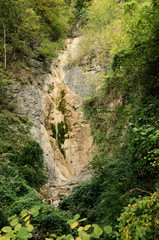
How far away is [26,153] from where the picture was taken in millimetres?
7617

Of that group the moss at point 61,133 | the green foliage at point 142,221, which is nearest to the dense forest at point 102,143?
the green foliage at point 142,221

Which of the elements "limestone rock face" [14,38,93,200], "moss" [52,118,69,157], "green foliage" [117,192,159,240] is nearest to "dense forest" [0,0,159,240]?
"green foliage" [117,192,159,240]

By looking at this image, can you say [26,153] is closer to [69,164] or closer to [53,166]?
[53,166]

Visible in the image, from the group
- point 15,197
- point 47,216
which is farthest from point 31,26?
point 47,216

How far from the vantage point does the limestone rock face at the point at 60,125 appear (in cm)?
941

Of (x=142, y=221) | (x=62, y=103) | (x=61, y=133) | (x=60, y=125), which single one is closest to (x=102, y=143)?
(x=61, y=133)

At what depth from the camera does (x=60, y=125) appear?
13219mm

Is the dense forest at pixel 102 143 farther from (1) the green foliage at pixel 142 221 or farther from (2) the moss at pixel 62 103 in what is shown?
(2) the moss at pixel 62 103

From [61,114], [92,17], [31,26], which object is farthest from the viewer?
[92,17]

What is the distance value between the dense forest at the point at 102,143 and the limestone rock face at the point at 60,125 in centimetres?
83

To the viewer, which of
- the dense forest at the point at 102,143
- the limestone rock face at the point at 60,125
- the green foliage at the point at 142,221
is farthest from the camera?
the limestone rock face at the point at 60,125

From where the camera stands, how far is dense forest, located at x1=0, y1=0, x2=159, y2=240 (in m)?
2.14

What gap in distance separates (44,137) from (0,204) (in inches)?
243

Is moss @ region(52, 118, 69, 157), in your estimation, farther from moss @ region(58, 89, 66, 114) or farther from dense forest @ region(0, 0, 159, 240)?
dense forest @ region(0, 0, 159, 240)
